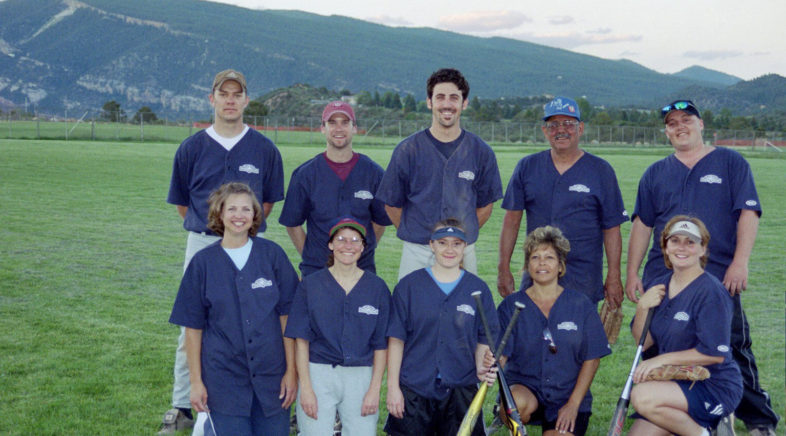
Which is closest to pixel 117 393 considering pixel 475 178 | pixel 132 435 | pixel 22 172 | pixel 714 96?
pixel 132 435

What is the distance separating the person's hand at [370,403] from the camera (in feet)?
13.4

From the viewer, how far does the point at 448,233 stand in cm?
421

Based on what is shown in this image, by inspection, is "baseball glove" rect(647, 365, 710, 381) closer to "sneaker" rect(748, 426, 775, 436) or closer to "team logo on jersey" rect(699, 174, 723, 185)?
"sneaker" rect(748, 426, 775, 436)

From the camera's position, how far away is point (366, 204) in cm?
502

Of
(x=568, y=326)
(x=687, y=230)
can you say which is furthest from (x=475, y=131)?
(x=687, y=230)

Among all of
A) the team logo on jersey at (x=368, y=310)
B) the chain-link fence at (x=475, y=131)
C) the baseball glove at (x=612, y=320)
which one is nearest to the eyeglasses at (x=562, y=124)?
the baseball glove at (x=612, y=320)

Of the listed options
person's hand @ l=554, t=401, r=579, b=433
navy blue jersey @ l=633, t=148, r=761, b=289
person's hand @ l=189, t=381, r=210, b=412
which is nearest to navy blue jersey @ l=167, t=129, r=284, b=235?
person's hand @ l=189, t=381, r=210, b=412

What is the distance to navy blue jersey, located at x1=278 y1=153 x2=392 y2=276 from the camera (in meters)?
4.97

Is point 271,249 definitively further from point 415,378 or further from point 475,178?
point 475,178

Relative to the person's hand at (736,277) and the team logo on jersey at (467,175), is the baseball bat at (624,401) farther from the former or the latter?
the team logo on jersey at (467,175)

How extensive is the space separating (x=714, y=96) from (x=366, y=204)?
175535 mm

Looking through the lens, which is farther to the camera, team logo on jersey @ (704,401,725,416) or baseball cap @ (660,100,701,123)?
baseball cap @ (660,100,701,123)

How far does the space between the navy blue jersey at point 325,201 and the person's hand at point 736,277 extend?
2241mm

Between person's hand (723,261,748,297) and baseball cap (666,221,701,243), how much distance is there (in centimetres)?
58
